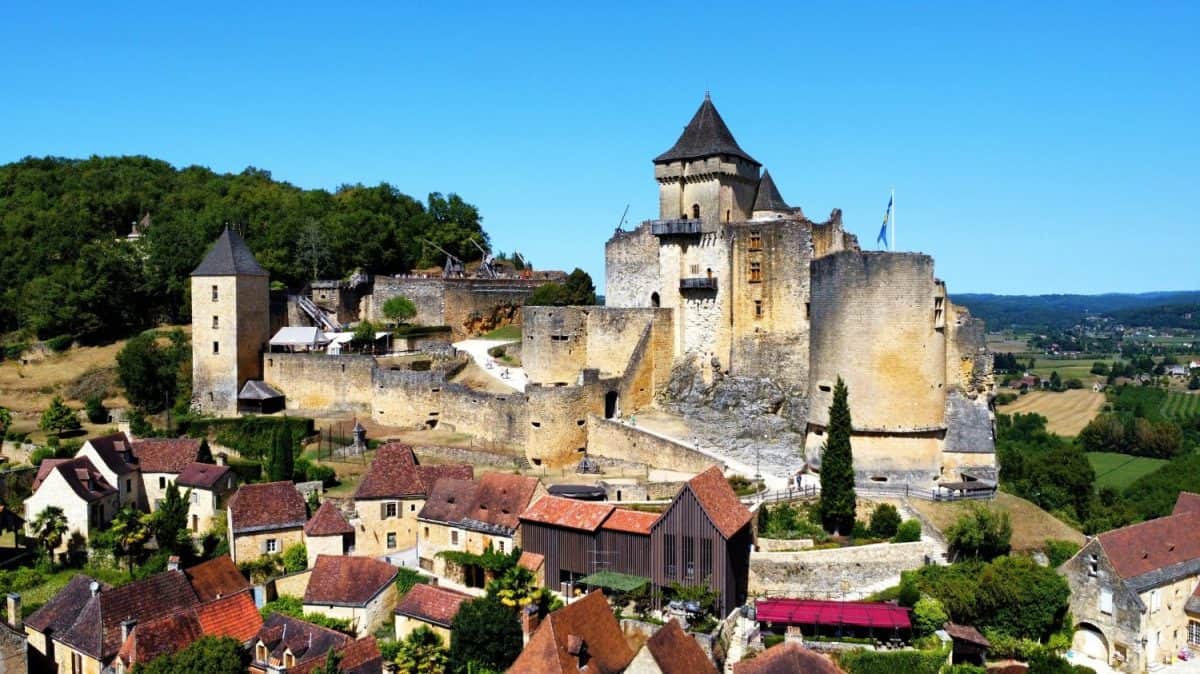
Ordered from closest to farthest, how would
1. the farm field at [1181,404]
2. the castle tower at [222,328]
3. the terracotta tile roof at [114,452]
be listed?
the terracotta tile roof at [114,452] < the castle tower at [222,328] < the farm field at [1181,404]

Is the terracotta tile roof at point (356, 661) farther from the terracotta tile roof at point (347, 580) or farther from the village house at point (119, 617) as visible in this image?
the village house at point (119, 617)

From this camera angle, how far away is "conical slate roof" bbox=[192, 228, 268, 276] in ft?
152

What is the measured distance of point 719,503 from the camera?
27.9 metres

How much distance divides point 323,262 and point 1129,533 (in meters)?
44.5

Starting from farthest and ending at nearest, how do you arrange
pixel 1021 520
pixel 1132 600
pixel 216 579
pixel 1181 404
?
pixel 1181 404 → pixel 1021 520 → pixel 216 579 → pixel 1132 600

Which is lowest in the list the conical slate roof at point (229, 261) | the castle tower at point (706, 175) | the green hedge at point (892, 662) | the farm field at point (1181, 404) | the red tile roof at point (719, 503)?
the farm field at point (1181, 404)

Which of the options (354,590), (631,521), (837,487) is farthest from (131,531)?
(837,487)

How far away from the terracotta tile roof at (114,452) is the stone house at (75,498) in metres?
0.60

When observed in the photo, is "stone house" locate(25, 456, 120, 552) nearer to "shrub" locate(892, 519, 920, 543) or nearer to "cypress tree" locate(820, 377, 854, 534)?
"cypress tree" locate(820, 377, 854, 534)

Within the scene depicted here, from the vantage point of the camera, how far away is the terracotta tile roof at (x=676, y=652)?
2270 centimetres

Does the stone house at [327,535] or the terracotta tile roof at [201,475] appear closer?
the stone house at [327,535]

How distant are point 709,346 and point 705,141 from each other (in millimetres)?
8396

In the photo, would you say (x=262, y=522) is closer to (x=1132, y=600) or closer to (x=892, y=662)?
(x=892, y=662)

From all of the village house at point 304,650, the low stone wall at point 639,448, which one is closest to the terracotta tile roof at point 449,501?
the village house at point 304,650
